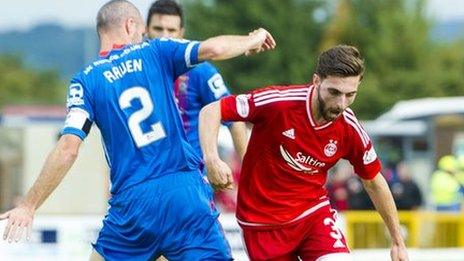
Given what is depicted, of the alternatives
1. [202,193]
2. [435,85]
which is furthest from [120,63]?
[435,85]

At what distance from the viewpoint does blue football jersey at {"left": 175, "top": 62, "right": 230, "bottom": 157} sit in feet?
33.1

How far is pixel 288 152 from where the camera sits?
8.57 m

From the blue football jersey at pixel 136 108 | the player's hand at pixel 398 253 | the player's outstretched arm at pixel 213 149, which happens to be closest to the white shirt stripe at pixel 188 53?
the blue football jersey at pixel 136 108

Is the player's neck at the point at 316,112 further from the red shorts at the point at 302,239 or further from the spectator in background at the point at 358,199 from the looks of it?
the spectator in background at the point at 358,199

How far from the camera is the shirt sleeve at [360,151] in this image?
853 cm

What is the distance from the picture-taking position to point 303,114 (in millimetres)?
8508

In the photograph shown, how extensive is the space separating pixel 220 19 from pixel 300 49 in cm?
348

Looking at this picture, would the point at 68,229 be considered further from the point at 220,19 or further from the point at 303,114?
the point at 220,19

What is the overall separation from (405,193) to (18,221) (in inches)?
560

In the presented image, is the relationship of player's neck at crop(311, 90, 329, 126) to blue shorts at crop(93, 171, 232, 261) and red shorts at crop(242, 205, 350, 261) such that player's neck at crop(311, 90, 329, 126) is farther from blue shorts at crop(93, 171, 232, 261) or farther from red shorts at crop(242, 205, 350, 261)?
blue shorts at crop(93, 171, 232, 261)

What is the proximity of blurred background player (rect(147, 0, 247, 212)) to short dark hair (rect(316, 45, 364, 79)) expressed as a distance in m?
1.49

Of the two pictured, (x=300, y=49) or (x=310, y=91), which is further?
(x=300, y=49)

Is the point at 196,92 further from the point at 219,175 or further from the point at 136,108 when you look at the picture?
the point at 219,175

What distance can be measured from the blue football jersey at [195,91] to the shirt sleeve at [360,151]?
166 centimetres
